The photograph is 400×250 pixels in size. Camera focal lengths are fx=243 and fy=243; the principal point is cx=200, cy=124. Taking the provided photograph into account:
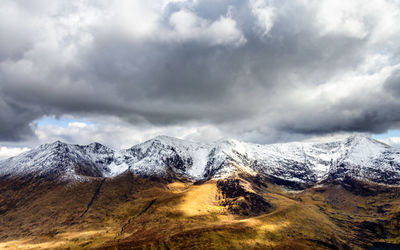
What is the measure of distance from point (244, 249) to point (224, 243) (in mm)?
16482

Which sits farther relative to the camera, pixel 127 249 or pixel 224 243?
pixel 224 243

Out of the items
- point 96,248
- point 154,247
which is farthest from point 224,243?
point 96,248

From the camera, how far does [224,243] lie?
198 metres

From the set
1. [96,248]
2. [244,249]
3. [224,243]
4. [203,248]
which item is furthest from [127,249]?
[244,249]

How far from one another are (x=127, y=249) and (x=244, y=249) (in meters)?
92.0

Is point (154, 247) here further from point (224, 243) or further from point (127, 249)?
point (224, 243)

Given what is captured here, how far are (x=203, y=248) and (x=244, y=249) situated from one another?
111ft

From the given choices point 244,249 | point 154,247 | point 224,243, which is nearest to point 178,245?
point 154,247

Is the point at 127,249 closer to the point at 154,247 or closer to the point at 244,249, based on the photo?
the point at 154,247

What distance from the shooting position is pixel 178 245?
195000 millimetres

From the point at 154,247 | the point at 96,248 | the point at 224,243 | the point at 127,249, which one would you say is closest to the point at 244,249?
the point at 224,243

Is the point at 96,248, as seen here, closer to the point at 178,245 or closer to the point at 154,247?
the point at 154,247

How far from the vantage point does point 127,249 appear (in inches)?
7323

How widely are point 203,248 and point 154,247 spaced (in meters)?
38.5
